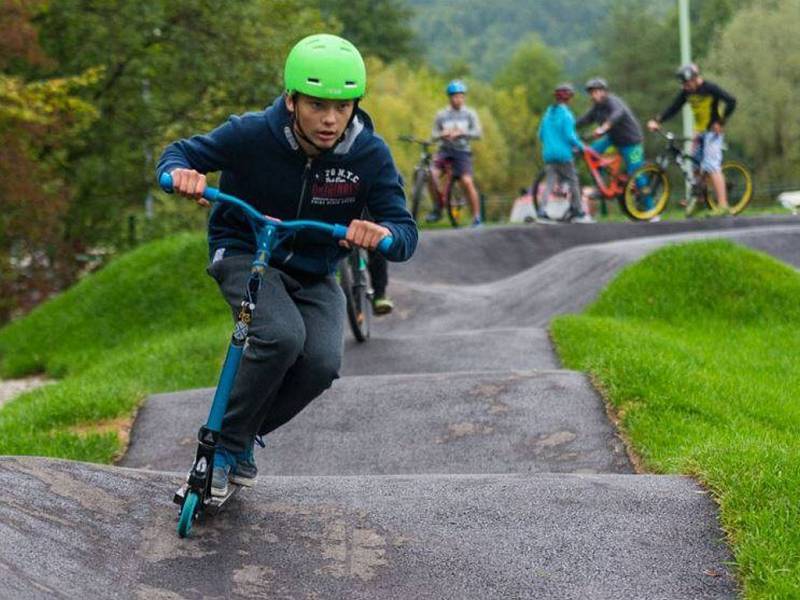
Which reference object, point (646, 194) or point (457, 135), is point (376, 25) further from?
point (646, 194)

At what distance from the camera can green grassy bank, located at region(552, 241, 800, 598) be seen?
562cm

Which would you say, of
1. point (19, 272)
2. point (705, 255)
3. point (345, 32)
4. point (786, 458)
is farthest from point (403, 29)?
point (786, 458)

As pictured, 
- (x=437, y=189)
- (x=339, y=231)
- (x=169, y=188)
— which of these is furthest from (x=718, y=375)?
(x=437, y=189)

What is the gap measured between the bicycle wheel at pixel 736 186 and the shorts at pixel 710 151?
540 millimetres

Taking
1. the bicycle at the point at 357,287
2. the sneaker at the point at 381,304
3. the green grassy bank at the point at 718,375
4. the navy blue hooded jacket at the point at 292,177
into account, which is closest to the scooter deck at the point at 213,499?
the navy blue hooded jacket at the point at 292,177

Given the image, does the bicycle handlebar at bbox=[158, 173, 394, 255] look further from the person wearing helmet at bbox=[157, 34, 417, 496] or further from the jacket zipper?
the jacket zipper

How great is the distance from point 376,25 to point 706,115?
68.4 m

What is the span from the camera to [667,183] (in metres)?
19.9

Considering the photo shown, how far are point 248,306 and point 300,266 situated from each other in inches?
19.5

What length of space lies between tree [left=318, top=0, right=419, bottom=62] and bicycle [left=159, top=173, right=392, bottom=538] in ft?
261

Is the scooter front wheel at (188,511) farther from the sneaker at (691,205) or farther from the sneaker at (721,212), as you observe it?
the sneaker at (691,205)

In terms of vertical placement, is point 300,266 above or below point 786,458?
above

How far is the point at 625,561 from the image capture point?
5363mm

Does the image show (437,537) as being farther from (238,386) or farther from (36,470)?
(36,470)
